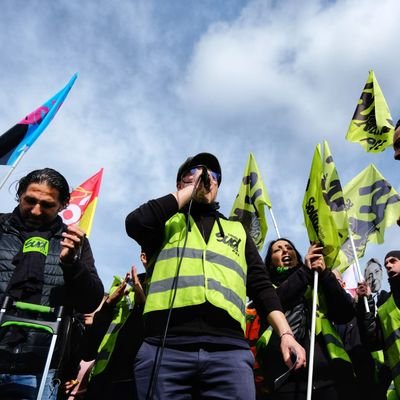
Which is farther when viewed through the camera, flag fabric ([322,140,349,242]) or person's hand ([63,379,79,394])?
flag fabric ([322,140,349,242])

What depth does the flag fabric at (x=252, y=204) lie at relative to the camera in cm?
577

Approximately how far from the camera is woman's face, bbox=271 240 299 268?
4242 millimetres

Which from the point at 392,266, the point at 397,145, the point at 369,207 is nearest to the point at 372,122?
the point at 369,207

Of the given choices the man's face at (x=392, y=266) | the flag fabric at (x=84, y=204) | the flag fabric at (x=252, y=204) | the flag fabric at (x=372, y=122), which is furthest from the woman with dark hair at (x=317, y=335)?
the flag fabric at (x=84, y=204)

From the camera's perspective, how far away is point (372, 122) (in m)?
6.20

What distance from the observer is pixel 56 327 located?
2379 mm

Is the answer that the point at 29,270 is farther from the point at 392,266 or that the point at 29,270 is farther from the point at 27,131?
the point at 27,131

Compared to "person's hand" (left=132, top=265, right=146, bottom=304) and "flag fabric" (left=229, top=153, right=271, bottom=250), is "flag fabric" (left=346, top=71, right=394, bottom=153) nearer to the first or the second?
"flag fabric" (left=229, top=153, right=271, bottom=250)

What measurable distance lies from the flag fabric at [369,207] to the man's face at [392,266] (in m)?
0.94

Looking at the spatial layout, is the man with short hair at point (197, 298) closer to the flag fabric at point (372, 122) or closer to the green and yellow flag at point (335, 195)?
the green and yellow flag at point (335, 195)

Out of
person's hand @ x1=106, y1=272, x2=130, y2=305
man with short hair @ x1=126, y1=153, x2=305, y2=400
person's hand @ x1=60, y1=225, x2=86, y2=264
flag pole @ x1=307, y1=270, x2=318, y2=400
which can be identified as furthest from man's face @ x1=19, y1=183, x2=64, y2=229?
flag pole @ x1=307, y1=270, x2=318, y2=400

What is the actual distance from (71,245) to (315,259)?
2063 millimetres

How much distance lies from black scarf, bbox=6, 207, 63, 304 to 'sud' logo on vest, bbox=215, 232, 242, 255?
3.35ft

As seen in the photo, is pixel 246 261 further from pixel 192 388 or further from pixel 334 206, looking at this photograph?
pixel 334 206
